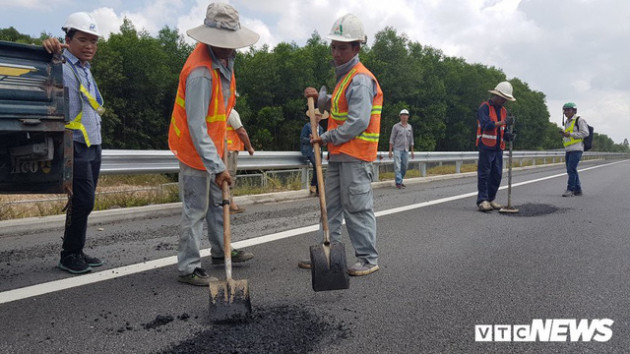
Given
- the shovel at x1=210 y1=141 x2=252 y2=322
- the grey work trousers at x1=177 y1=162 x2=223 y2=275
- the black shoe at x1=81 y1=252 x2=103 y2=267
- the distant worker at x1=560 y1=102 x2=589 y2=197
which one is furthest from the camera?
the distant worker at x1=560 y1=102 x2=589 y2=197

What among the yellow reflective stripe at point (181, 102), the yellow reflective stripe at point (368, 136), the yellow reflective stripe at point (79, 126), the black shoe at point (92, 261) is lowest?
the black shoe at point (92, 261)

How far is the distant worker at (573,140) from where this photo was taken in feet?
33.9

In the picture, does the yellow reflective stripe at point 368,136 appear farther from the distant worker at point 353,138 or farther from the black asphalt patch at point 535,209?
the black asphalt patch at point 535,209

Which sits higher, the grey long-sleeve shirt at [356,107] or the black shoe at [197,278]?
the grey long-sleeve shirt at [356,107]

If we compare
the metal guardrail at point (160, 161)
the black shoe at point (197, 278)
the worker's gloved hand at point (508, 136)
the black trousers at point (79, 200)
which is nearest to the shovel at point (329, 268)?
the black shoe at point (197, 278)

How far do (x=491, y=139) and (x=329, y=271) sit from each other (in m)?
5.07

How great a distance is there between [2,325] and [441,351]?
2.46 m

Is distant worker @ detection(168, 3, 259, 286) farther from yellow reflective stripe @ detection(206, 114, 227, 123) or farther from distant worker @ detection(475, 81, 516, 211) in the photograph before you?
distant worker @ detection(475, 81, 516, 211)

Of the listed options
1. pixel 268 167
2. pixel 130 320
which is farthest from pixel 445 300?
pixel 268 167

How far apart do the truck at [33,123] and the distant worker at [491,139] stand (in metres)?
6.03

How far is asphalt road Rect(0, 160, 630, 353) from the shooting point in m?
2.67

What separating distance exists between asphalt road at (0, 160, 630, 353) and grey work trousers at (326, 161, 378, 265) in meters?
0.28

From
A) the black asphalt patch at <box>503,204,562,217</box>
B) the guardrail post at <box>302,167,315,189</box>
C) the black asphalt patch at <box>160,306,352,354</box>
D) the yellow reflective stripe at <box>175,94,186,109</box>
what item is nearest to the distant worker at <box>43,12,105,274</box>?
the yellow reflective stripe at <box>175,94,186,109</box>

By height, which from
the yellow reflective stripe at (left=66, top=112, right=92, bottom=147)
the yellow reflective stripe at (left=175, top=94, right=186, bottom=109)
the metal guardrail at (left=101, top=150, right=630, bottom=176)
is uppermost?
the yellow reflective stripe at (left=175, top=94, right=186, bottom=109)
